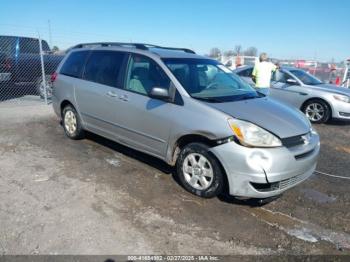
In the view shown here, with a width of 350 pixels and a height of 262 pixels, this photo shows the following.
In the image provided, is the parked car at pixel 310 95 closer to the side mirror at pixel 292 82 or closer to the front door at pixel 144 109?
the side mirror at pixel 292 82

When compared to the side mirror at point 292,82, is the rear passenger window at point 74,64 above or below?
above

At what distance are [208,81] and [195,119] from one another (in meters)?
0.94

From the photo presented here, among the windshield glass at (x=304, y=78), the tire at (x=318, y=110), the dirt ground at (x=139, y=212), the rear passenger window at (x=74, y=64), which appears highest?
the rear passenger window at (x=74, y=64)

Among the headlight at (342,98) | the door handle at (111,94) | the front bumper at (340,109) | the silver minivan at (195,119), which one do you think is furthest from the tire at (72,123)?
the headlight at (342,98)

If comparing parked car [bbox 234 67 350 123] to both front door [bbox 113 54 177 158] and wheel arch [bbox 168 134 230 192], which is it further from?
wheel arch [bbox 168 134 230 192]

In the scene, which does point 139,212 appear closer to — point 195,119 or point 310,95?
point 195,119

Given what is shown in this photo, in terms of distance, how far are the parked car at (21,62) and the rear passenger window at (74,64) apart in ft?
14.5

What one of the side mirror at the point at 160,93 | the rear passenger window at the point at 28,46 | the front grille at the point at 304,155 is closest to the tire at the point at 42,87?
the rear passenger window at the point at 28,46

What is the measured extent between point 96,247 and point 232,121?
1936mm

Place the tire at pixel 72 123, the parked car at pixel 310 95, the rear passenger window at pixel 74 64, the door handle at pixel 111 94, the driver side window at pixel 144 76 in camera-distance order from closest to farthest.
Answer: the driver side window at pixel 144 76
the door handle at pixel 111 94
the rear passenger window at pixel 74 64
the tire at pixel 72 123
the parked car at pixel 310 95

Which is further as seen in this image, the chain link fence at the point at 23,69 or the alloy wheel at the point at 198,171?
the chain link fence at the point at 23,69

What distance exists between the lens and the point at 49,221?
336 centimetres

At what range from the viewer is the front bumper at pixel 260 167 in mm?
3500

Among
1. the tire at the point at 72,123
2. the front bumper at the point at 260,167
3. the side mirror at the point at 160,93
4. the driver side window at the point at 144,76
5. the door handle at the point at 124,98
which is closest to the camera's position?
the front bumper at the point at 260,167
